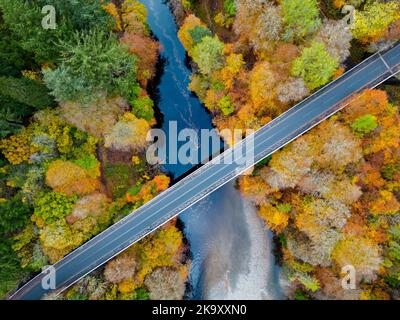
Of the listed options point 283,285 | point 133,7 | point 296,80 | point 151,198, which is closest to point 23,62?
→ point 133,7

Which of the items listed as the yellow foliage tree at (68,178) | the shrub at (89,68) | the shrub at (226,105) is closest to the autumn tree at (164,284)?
the yellow foliage tree at (68,178)

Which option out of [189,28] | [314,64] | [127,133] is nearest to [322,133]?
[314,64]

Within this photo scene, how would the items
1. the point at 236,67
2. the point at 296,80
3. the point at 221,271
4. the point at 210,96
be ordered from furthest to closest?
the point at 221,271 → the point at 210,96 → the point at 236,67 → the point at 296,80

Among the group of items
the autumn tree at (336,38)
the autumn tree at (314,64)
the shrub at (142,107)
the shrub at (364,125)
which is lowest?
the shrub at (364,125)

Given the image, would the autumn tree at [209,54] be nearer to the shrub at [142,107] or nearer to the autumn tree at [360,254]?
the shrub at [142,107]

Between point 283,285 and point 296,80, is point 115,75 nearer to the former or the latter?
point 296,80

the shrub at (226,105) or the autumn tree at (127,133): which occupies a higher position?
the shrub at (226,105)

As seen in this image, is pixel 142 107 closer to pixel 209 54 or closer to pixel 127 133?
pixel 127 133

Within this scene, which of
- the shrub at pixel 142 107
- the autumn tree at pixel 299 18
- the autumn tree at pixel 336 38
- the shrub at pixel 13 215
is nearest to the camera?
the shrub at pixel 13 215
